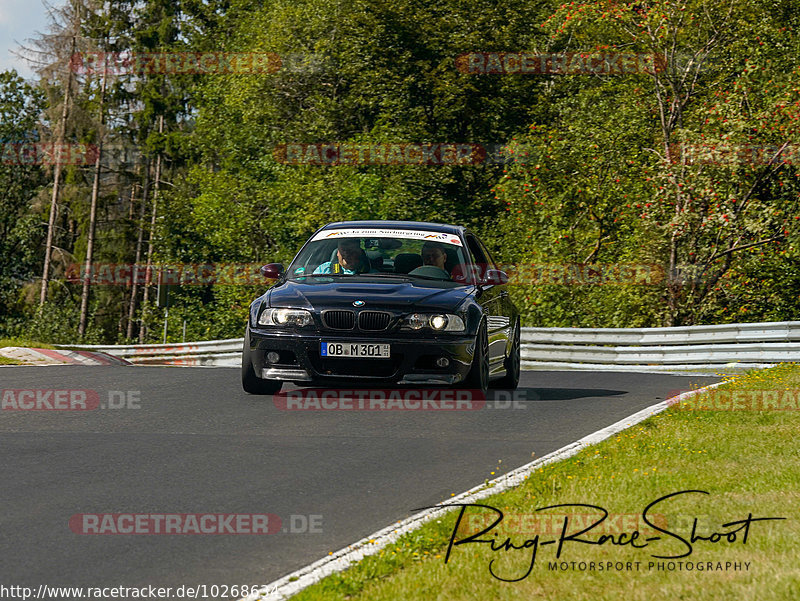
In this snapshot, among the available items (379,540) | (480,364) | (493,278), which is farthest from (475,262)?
(379,540)

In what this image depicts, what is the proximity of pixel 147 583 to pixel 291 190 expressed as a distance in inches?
1404

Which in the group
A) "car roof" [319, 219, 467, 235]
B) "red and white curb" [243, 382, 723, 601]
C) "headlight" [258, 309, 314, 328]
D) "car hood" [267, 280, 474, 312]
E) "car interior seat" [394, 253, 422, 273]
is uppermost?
"car roof" [319, 219, 467, 235]

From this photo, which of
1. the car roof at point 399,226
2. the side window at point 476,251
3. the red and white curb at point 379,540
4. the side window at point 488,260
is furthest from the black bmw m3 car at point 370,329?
the red and white curb at point 379,540

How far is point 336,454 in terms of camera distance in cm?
859

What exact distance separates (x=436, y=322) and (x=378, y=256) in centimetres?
168

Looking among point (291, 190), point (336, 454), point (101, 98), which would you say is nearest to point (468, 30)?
point (291, 190)

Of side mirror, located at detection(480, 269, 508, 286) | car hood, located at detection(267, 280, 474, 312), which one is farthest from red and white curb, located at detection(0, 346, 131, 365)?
side mirror, located at detection(480, 269, 508, 286)

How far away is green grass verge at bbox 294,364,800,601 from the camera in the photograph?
15.4ft

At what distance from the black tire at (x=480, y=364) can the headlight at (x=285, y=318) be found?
5.24ft

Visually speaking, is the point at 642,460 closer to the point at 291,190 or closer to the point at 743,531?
the point at 743,531

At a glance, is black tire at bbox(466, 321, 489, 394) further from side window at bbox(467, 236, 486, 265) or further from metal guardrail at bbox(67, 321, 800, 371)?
metal guardrail at bbox(67, 321, 800, 371)

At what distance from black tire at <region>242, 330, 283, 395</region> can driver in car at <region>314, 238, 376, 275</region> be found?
4.15ft

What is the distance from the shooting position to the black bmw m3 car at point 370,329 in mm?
11047

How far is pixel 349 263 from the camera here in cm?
1248
